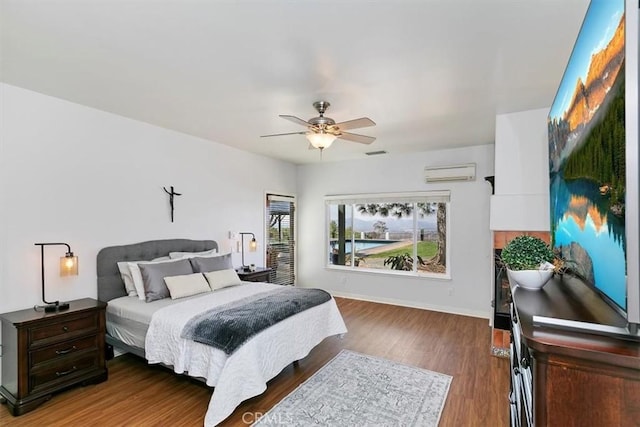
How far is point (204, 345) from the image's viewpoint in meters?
2.43

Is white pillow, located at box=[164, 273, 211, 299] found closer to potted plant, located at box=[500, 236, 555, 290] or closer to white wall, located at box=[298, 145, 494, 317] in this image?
potted plant, located at box=[500, 236, 555, 290]

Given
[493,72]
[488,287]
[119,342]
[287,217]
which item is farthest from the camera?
[287,217]

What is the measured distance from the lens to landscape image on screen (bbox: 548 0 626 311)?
36.5 inches

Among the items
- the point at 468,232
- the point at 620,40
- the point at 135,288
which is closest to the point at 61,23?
the point at 135,288

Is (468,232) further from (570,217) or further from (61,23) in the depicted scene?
(61,23)

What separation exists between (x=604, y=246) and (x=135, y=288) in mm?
3789

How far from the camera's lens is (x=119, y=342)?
3158 mm

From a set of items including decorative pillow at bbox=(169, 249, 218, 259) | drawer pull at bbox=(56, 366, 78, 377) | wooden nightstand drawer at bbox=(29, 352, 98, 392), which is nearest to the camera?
wooden nightstand drawer at bbox=(29, 352, 98, 392)

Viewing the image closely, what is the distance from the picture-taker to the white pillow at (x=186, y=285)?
3.26m

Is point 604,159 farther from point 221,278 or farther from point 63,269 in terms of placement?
point 63,269

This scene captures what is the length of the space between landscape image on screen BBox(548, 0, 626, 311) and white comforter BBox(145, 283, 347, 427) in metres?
2.12

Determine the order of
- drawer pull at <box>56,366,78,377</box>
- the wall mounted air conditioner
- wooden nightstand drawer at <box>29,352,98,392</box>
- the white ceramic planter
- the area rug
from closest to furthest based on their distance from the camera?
the white ceramic planter → the area rug → wooden nightstand drawer at <box>29,352,98,392</box> → drawer pull at <box>56,366,78,377</box> → the wall mounted air conditioner

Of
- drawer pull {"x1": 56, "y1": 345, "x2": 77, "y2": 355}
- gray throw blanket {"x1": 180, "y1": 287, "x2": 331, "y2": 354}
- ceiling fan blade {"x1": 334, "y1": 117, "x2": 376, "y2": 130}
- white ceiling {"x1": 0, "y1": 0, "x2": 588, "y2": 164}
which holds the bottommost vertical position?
drawer pull {"x1": 56, "y1": 345, "x2": 77, "y2": 355}

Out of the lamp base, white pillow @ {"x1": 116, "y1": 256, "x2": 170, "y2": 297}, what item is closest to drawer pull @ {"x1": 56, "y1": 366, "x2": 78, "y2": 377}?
the lamp base
